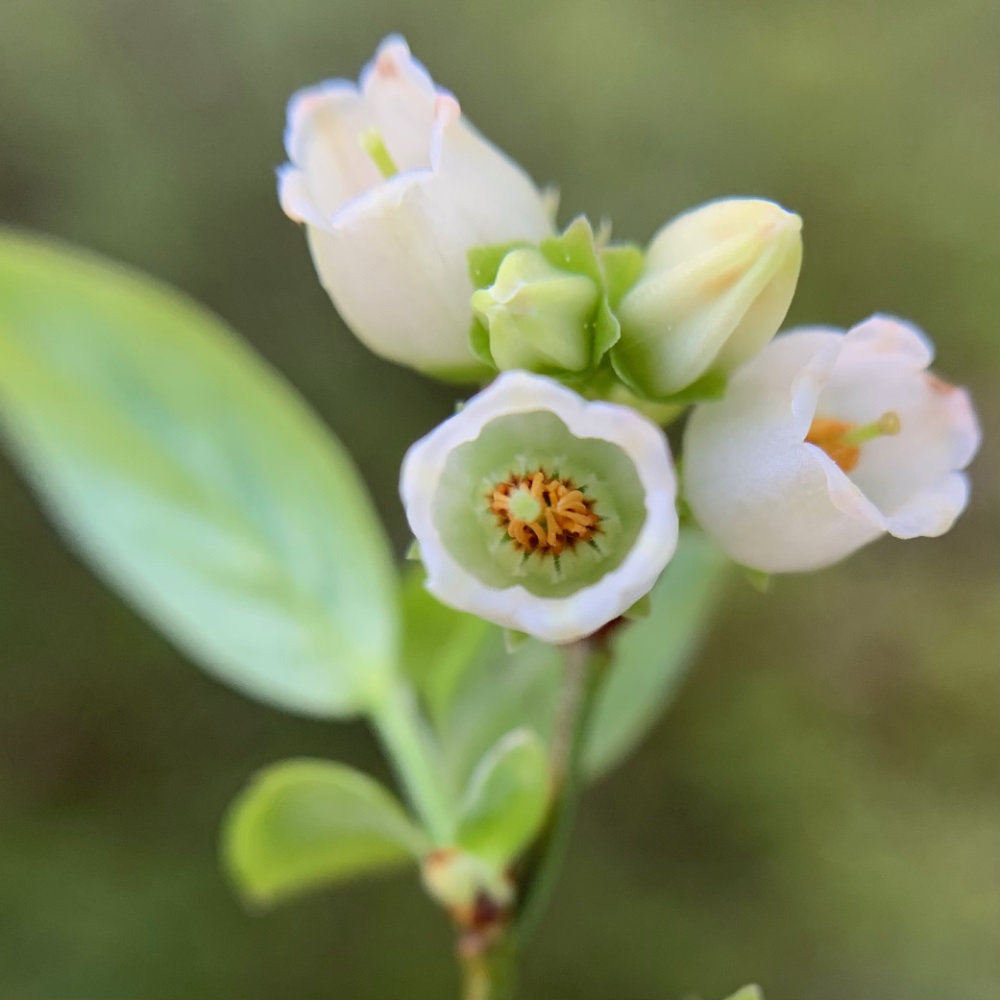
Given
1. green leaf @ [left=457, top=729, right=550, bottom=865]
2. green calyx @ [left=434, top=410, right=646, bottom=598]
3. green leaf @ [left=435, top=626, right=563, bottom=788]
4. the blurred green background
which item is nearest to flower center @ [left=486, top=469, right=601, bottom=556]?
green calyx @ [left=434, top=410, right=646, bottom=598]

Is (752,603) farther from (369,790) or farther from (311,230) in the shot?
(311,230)

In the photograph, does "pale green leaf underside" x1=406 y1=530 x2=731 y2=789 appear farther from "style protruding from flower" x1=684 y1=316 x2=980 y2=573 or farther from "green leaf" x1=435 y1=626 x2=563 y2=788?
"style protruding from flower" x1=684 y1=316 x2=980 y2=573

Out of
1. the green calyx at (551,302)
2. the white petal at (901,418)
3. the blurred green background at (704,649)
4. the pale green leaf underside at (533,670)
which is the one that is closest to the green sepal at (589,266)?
the green calyx at (551,302)

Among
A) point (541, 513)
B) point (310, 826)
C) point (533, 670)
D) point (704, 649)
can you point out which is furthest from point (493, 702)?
point (704, 649)

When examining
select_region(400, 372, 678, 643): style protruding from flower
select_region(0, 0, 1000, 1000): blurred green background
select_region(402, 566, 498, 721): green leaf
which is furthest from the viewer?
select_region(0, 0, 1000, 1000): blurred green background

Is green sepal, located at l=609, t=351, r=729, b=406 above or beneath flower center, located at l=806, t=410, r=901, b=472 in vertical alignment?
above

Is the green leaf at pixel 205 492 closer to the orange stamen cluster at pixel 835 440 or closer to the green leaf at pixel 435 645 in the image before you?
the green leaf at pixel 435 645

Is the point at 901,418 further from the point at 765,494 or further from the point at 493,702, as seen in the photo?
the point at 493,702
